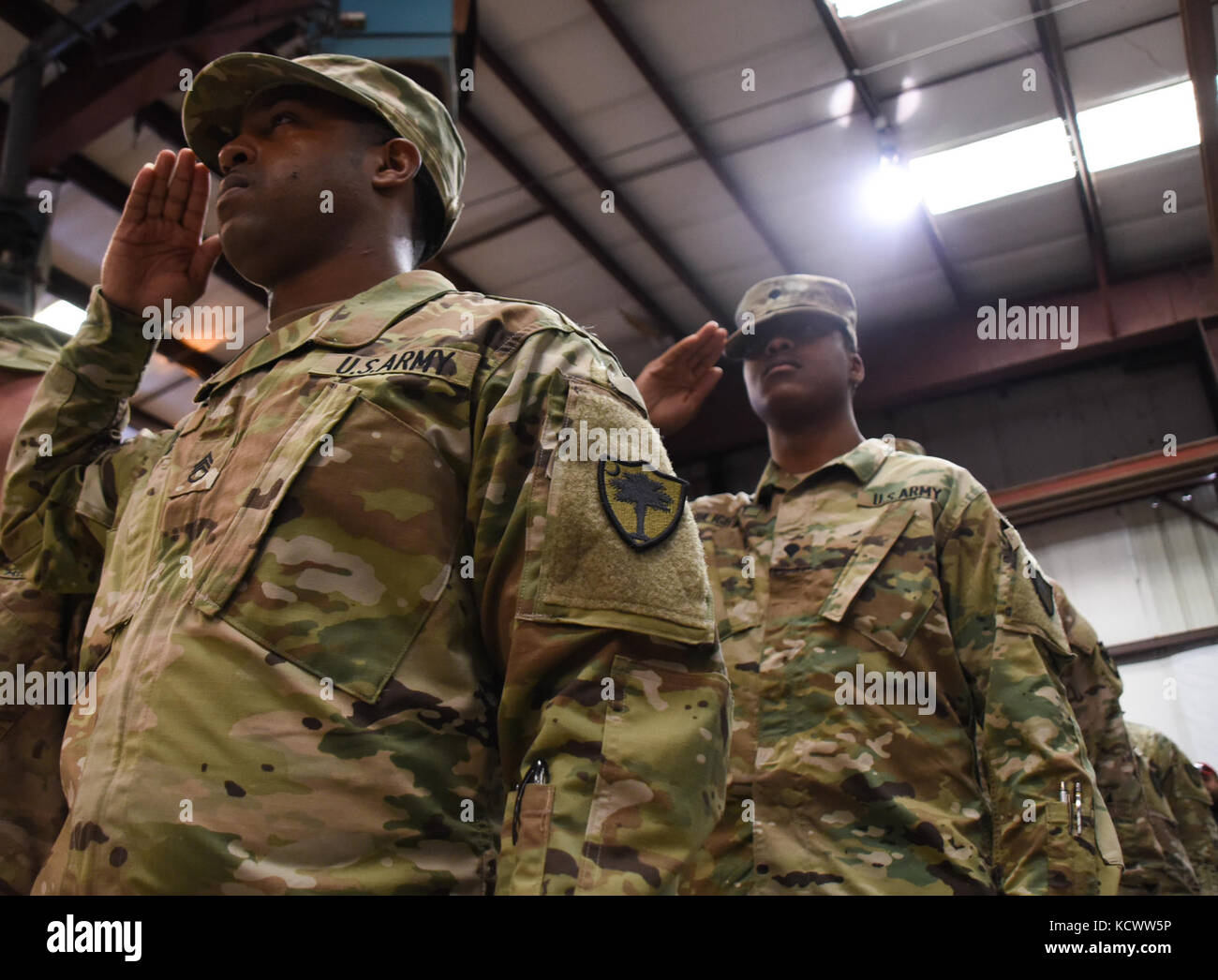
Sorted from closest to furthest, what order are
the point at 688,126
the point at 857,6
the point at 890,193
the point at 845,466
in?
the point at 845,466 < the point at 857,6 < the point at 688,126 < the point at 890,193

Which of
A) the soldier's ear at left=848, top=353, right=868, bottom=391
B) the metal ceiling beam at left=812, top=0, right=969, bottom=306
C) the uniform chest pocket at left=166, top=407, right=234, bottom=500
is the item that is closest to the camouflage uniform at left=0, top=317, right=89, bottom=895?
the uniform chest pocket at left=166, top=407, right=234, bottom=500

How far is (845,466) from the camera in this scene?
9.42 feet

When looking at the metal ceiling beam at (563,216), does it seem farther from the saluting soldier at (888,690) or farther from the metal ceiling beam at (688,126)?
the saluting soldier at (888,690)

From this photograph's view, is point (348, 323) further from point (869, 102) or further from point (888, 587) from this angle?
point (869, 102)

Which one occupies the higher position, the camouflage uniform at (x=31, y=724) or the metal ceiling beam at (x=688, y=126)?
the metal ceiling beam at (x=688, y=126)

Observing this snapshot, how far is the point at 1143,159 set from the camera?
7.74 meters

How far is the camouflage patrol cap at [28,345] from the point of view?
2.45 metres

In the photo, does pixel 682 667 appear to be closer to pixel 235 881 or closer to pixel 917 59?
pixel 235 881

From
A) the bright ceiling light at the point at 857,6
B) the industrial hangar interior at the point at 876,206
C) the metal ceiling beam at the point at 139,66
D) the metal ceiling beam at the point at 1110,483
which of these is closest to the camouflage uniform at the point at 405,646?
the industrial hangar interior at the point at 876,206

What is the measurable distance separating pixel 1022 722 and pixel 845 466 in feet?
2.67

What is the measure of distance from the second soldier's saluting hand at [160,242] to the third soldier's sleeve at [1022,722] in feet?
5.83

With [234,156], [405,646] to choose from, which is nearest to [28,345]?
[234,156]

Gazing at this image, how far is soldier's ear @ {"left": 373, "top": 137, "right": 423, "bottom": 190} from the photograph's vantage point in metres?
1.82
